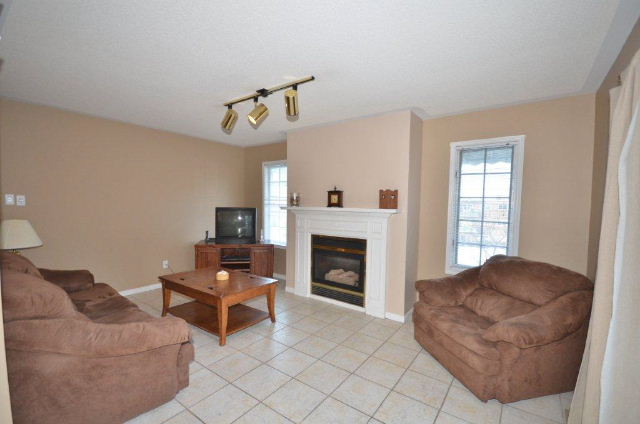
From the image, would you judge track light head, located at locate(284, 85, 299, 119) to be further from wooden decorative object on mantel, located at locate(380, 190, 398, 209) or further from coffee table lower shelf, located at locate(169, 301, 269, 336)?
coffee table lower shelf, located at locate(169, 301, 269, 336)

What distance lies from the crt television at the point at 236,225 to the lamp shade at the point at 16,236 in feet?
7.72

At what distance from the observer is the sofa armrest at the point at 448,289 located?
2.77m

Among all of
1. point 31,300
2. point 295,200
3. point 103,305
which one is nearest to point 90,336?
point 31,300

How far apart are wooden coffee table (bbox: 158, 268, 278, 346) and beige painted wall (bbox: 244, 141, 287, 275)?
66.0 inches

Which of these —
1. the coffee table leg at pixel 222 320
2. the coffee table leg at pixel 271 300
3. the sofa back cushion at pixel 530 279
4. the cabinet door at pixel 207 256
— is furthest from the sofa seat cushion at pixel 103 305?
the sofa back cushion at pixel 530 279

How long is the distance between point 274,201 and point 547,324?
4.28 m

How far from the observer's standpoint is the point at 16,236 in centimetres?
266

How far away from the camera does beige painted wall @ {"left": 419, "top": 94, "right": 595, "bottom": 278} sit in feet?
9.06

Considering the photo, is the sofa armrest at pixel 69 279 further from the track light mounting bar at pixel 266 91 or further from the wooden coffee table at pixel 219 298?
the track light mounting bar at pixel 266 91

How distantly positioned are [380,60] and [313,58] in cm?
52

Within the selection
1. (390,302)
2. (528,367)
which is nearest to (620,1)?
(528,367)

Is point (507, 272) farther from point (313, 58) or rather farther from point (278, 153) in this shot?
point (278, 153)

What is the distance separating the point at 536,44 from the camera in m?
1.90

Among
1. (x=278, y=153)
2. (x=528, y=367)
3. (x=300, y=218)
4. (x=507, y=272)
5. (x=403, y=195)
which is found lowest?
(x=528, y=367)
